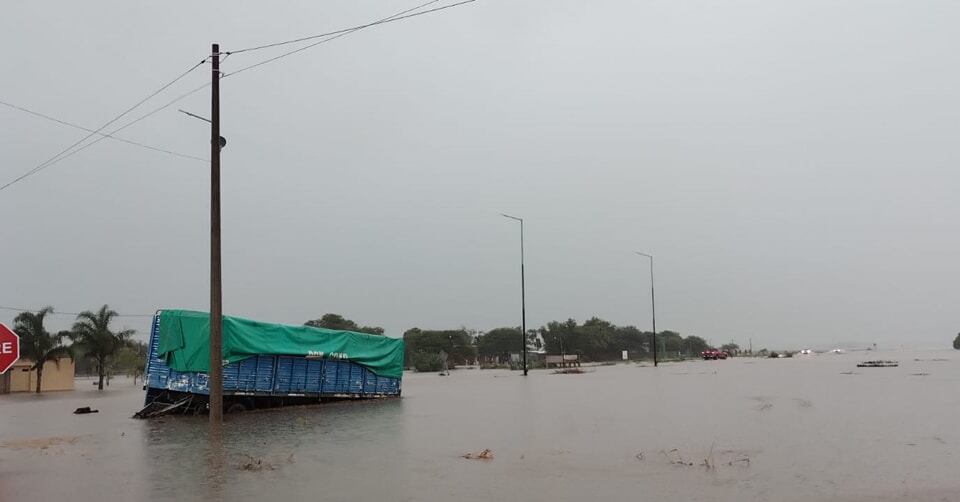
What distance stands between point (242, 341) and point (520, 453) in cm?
1090

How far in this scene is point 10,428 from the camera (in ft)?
54.4

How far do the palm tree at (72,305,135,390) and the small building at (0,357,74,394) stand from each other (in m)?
1.35

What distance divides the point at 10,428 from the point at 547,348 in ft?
352

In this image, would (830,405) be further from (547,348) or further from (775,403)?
(547,348)

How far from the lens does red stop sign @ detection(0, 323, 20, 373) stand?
28.8 ft

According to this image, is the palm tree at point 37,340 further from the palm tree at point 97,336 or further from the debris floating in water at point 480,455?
the debris floating in water at point 480,455

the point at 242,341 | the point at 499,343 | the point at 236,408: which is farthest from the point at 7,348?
the point at 499,343

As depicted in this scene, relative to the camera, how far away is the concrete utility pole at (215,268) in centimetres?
1544

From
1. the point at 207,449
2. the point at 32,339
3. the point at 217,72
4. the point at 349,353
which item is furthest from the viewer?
the point at 32,339

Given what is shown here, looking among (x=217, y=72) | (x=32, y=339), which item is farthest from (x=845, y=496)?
(x=32, y=339)

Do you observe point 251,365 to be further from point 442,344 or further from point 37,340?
point 442,344

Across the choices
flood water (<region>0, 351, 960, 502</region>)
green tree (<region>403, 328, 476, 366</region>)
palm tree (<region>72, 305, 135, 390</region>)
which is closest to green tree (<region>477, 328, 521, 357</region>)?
green tree (<region>403, 328, 476, 366</region>)

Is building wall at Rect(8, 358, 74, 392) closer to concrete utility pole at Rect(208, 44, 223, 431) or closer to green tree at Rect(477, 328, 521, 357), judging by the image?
concrete utility pole at Rect(208, 44, 223, 431)

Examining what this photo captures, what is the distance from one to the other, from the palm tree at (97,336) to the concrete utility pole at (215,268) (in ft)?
112
